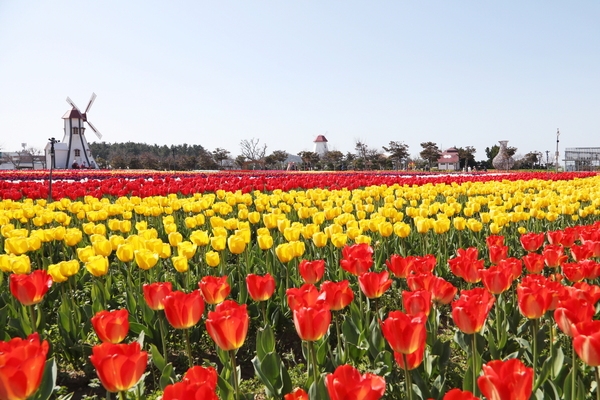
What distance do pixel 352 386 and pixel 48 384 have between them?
1.50 meters

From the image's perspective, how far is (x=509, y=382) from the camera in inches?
53.9

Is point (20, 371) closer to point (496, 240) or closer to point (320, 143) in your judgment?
point (496, 240)

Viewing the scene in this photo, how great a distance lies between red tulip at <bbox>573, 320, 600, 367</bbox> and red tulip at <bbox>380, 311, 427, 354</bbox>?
1.55 feet

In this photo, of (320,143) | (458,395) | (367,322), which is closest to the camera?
(458,395)

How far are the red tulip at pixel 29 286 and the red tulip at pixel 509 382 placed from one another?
7.54 feet

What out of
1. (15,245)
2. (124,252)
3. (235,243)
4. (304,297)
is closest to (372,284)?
(304,297)

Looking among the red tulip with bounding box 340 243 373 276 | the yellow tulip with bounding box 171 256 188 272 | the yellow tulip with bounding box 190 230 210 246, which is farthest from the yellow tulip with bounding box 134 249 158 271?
the red tulip with bounding box 340 243 373 276

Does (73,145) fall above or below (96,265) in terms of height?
above

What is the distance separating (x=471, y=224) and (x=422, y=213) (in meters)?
1.03

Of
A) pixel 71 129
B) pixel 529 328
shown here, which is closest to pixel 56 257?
pixel 529 328

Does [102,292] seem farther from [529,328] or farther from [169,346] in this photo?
[529,328]

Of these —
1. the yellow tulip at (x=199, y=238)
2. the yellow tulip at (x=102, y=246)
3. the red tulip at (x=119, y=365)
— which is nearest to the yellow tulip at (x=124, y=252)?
the yellow tulip at (x=102, y=246)

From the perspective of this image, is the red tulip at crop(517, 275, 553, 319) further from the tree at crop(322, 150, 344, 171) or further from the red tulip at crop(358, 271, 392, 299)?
the tree at crop(322, 150, 344, 171)

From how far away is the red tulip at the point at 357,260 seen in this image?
2908 mm
